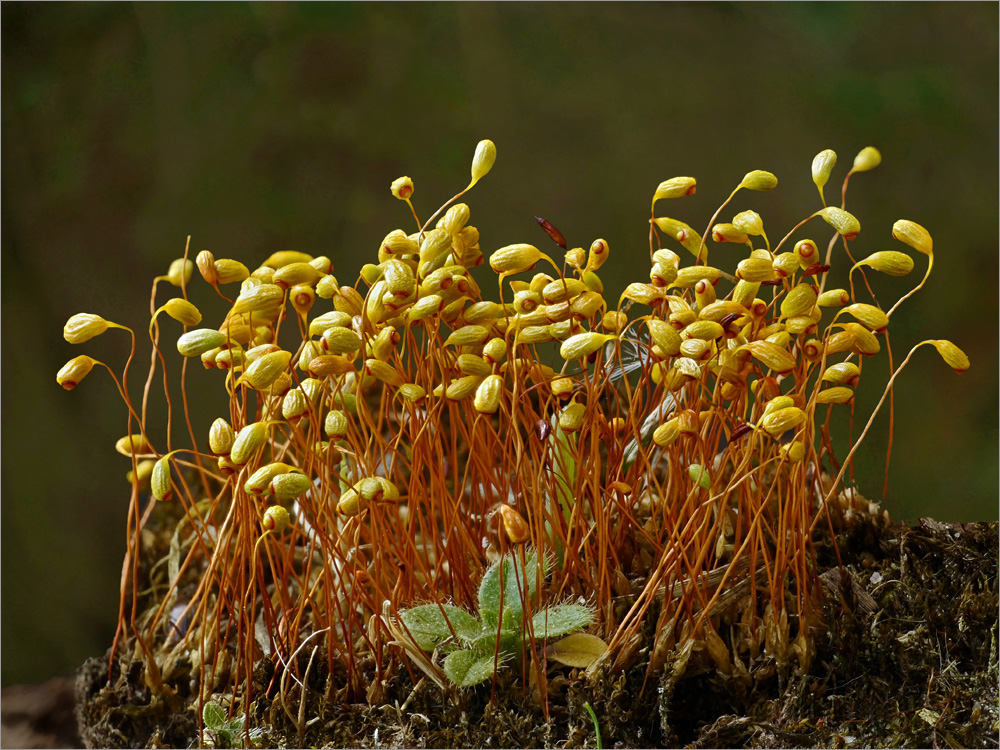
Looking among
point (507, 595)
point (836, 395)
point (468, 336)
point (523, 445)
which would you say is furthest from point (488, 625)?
point (836, 395)

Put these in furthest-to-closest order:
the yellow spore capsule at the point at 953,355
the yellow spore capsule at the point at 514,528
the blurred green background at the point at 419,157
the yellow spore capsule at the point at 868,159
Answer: the blurred green background at the point at 419,157 < the yellow spore capsule at the point at 868,159 < the yellow spore capsule at the point at 953,355 < the yellow spore capsule at the point at 514,528

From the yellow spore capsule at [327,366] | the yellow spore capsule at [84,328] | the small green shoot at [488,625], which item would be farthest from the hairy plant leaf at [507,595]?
the yellow spore capsule at [84,328]

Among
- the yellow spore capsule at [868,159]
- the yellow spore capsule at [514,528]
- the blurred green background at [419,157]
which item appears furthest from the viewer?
the blurred green background at [419,157]

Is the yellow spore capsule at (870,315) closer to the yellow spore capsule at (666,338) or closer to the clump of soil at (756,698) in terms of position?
the yellow spore capsule at (666,338)

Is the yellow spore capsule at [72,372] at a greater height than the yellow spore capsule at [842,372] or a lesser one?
greater

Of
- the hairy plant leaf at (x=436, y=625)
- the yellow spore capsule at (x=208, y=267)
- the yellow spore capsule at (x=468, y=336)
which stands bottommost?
the hairy plant leaf at (x=436, y=625)

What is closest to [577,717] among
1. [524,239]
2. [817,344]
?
[817,344]

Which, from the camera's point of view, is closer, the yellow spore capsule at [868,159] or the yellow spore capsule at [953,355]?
the yellow spore capsule at [953,355]

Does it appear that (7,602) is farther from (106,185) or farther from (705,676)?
(705,676)
